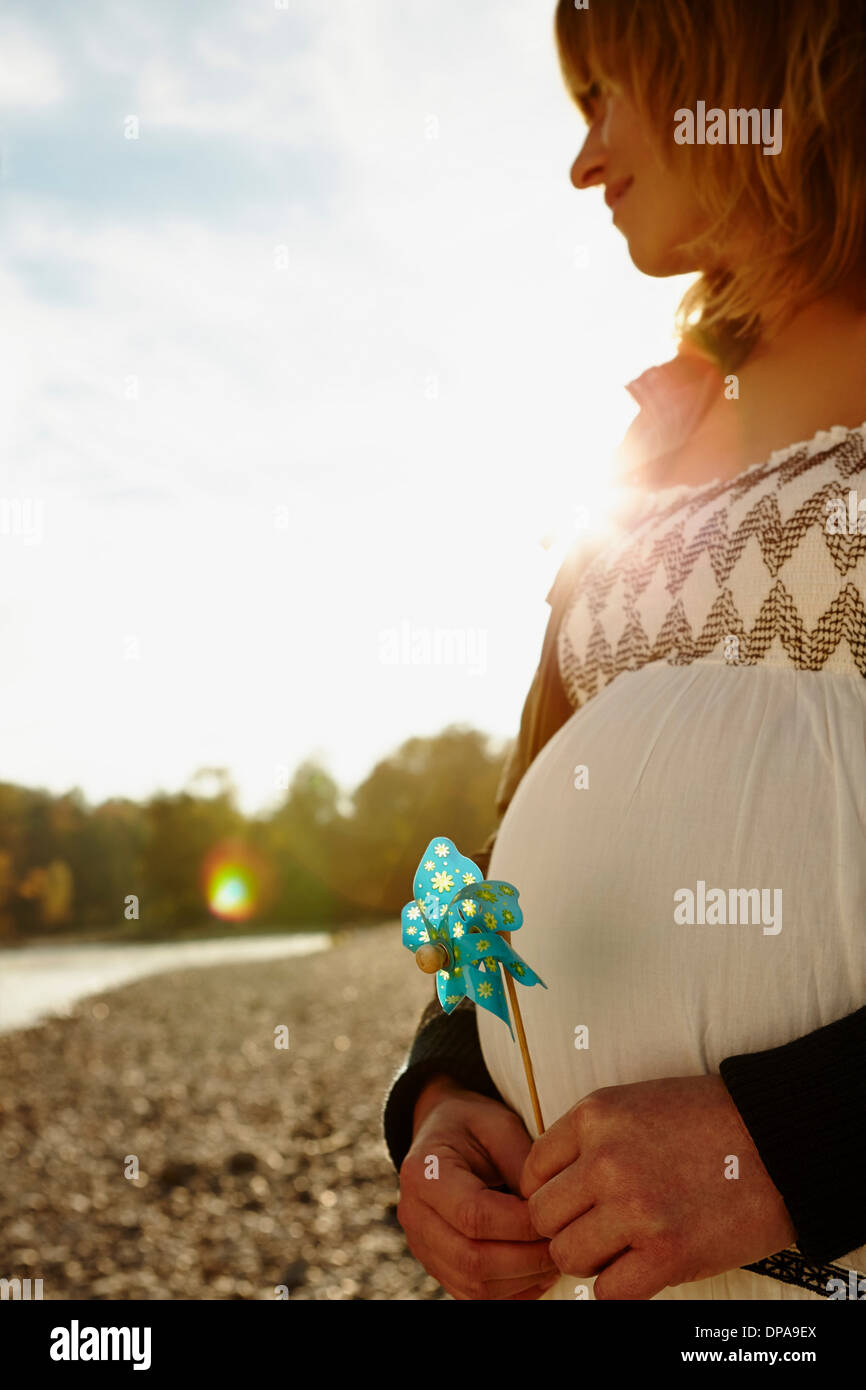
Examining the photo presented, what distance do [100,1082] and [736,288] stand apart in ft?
41.1

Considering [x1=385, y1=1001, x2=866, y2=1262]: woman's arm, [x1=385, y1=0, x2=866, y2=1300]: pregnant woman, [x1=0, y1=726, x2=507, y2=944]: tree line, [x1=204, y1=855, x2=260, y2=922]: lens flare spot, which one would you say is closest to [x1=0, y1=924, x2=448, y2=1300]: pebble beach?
[x1=385, y1=0, x2=866, y2=1300]: pregnant woman

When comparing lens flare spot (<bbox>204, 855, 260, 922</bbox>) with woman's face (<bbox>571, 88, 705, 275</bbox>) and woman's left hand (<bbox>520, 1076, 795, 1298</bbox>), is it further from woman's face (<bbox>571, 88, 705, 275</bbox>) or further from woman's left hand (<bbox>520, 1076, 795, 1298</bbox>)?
woman's left hand (<bbox>520, 1076, 795, 1298</bbox>)

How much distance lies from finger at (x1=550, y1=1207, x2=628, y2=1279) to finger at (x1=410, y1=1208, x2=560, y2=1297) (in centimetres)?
11

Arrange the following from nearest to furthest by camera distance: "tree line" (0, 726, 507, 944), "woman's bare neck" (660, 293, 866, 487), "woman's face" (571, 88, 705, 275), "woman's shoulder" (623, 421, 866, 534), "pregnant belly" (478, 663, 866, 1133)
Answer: "pregnant belly" (478, 663, 866, 1133)
"woman's shoulder" (623, 421, 866, 534)
"woman's bare neck" (660, 293, 866, 487)
"woman's face" (571, 88, 705, 275)
"tree line" (0, 726, 507, 944)

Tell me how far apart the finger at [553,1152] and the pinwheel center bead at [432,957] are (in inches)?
7.8

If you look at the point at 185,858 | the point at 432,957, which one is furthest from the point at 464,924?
the point at 185,858

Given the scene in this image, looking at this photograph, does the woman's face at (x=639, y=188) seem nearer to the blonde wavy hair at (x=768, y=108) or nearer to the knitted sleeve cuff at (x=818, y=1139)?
the blonde wavy hair at (x=768, y=108)

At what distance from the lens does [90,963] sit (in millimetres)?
35625

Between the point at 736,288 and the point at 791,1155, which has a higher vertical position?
the point at 736,288

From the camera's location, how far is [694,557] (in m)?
1.23

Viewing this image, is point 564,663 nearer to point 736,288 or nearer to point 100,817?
point 736,288

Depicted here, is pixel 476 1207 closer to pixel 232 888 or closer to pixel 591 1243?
pixel 591 1243

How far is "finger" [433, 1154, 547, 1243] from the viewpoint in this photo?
3.38ft
